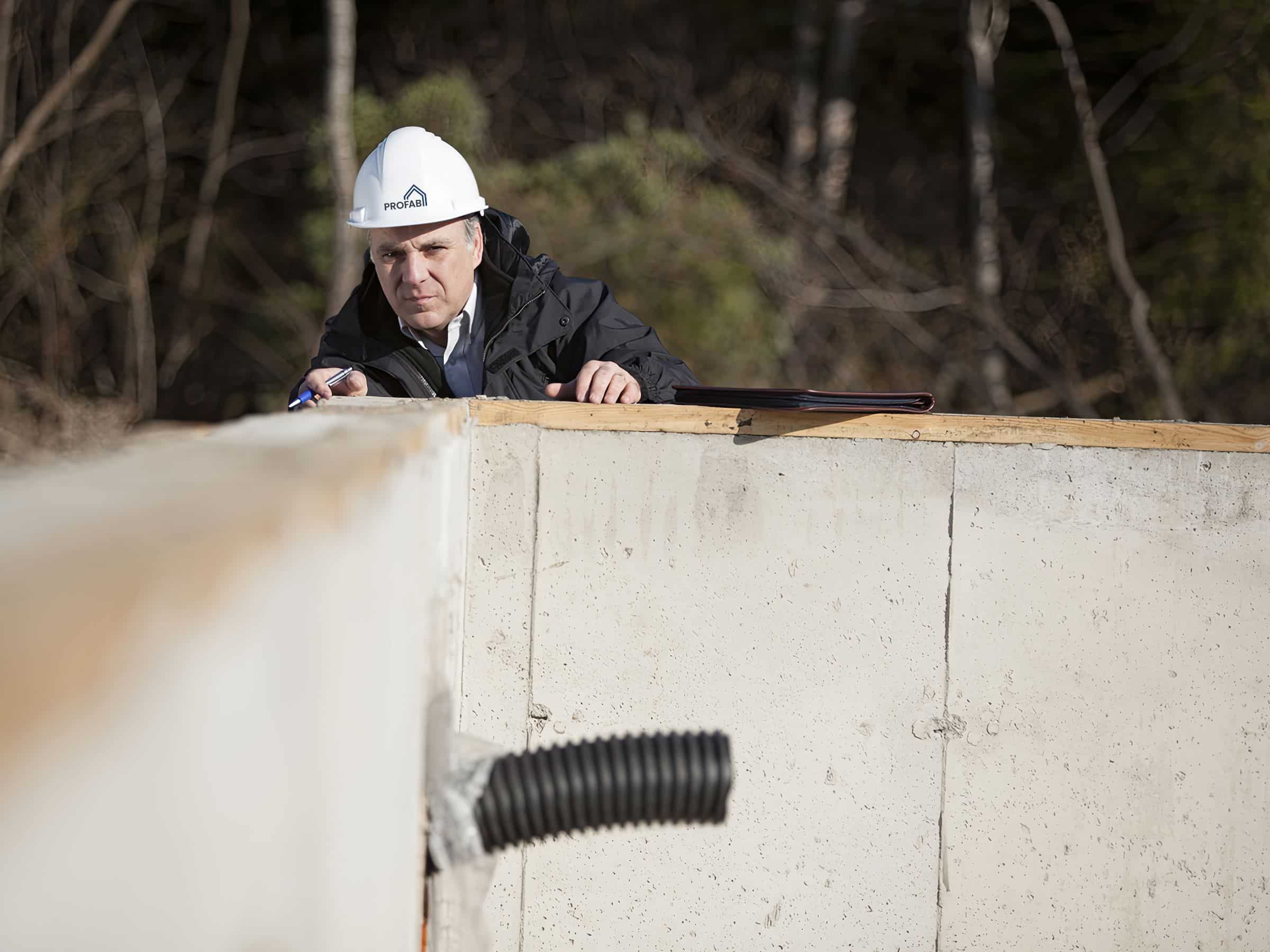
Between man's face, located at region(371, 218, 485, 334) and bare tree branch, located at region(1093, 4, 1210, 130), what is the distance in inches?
389

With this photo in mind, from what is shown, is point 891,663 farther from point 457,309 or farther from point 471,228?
point 471,228

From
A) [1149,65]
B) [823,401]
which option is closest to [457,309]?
[823,401]

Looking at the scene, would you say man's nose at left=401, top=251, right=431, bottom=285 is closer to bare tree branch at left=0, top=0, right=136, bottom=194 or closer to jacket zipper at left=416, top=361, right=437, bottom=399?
jacket zipper at left=416, top=361, right=437, bottom=399

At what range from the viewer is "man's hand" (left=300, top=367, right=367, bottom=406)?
3021 millimetres

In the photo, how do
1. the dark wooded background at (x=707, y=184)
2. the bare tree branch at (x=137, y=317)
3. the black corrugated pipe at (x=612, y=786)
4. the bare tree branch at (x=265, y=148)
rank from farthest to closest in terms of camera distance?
the bare tree branch at (x=265, y=148) < the bare tree branch at (x=137, y=317) < the dark wooded background at (x=707, y=184) < the black corrugated pipe at (x=612, y=786)

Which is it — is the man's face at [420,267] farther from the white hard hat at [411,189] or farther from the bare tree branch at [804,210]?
the bare tree branch at [804,210]

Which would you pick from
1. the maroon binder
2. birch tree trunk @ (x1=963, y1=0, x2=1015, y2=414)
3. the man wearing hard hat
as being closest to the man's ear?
the man wearing hard hat

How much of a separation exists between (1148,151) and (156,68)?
11378mm

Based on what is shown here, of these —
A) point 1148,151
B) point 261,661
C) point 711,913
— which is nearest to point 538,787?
point 261,661

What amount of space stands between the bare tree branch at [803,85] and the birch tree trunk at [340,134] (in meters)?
5.16

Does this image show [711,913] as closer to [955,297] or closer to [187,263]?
[955,297]

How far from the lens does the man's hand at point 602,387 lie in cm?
307

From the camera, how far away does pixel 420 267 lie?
3.34 meters

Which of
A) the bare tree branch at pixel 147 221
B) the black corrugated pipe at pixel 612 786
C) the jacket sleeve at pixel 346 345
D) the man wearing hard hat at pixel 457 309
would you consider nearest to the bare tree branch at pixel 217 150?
the bare tree branch at pixel 147 221
